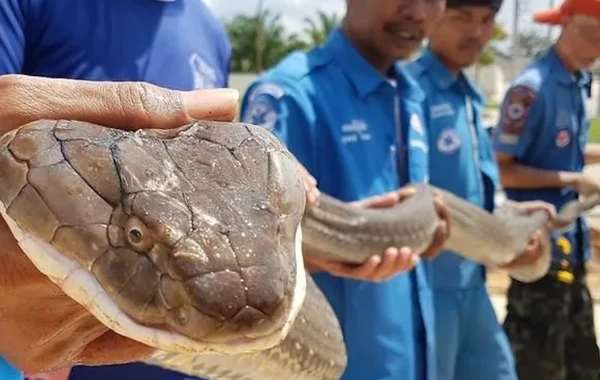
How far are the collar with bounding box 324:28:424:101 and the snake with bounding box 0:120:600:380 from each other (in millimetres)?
2012

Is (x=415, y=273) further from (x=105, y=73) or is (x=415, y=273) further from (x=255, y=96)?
(x=105, y=73)

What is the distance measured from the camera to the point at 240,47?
50.7 metres

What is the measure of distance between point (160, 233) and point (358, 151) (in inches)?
83.0

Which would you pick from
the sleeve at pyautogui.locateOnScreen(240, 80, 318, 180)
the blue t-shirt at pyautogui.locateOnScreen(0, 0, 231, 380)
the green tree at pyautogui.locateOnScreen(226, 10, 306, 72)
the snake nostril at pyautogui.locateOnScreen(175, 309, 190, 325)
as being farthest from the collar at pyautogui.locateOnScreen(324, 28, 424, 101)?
the green tree at pyautogui.locateOnScreen(226, 10, 306, 72)

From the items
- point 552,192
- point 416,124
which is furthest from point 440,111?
point 552,192

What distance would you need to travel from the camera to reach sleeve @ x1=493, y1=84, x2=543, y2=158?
5281mm

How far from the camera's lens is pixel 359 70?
11.3ft

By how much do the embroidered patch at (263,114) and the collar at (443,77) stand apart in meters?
1.31

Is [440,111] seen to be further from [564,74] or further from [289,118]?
[564,74]

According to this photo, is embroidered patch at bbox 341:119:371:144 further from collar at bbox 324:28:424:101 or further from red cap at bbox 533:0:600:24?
red cap at bbox 533:0:600:24

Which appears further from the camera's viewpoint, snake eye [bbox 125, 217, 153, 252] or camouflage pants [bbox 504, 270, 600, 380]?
camouflage pants [bbox 504, 270, 600, 380]

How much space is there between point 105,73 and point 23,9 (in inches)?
9.7

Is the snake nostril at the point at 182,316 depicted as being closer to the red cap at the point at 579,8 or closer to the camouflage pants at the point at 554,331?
the camouflage pants at the point at 554,331

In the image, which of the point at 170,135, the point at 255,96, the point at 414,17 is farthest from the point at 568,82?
the point at 170,135
